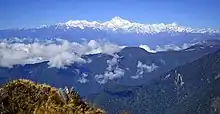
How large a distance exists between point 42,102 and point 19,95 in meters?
1.02

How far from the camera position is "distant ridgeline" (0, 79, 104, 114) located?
48.5 feet

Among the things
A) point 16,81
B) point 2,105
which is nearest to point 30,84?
point 16,81

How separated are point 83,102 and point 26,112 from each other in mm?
2410

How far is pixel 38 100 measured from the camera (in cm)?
1542

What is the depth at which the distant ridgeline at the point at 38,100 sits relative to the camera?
48.5 ft

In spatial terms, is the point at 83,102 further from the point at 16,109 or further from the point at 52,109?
the point at 16,109

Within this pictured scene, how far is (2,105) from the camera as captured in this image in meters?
14.7

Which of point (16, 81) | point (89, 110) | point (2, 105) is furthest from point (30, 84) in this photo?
point (89, 110)

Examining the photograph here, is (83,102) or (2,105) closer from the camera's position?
(2,105)

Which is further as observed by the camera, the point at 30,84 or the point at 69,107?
the point at 30,84

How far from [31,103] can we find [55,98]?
99cm

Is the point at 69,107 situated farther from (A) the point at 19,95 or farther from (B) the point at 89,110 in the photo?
(A) the point at 19,95

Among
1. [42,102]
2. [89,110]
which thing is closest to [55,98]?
[42,102]

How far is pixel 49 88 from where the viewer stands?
16062 millimetres
